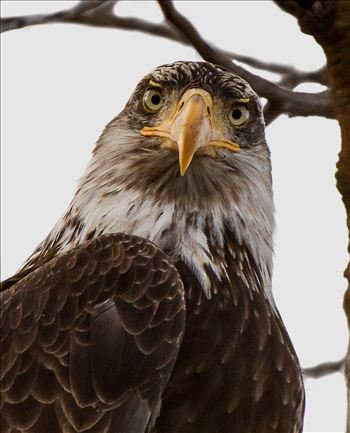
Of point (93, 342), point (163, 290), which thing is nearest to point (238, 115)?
point (163, 290)

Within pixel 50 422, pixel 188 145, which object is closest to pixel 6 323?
pixel 50 422

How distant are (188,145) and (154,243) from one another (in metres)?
0.57

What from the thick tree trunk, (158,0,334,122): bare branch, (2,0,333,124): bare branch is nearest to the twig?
(2,0,333,124): bare branch

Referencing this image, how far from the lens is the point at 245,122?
6371 millimetres

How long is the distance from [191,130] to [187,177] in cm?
41

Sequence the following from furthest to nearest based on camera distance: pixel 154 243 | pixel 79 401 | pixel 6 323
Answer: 1. pixel 154 243
2. pixel 6 323
3. pixel 79 401

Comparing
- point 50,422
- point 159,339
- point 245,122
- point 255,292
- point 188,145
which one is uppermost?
point 245,122

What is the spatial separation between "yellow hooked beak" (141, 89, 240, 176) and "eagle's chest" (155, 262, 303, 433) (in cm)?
78

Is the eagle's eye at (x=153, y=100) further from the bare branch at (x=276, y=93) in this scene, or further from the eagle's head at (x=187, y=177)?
the bare branch at (x=276, y=93)

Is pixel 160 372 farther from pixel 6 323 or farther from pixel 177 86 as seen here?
pixel 177 86

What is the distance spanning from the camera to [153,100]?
6359 millimetres

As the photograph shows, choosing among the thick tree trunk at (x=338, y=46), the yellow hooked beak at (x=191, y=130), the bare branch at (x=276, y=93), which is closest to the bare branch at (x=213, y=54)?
the bare branch at (x=276, y=93)

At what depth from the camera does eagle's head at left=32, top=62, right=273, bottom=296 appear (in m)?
5.93

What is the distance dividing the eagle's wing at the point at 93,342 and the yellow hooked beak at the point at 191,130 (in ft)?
1.87
